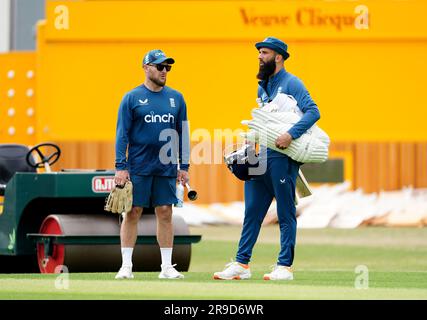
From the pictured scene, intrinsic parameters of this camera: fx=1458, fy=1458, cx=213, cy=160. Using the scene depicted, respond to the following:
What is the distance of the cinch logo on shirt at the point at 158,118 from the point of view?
1206 centimetres

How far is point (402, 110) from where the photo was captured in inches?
986

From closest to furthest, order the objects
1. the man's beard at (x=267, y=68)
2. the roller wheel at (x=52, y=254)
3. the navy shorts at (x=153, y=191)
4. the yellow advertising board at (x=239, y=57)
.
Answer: the man's beard at (x=267, y=68)
the navy shorts at (x=153, y=191)
the roller wheel at (x=52, y=254)
the yellow advertising board at (x=239, y=57)

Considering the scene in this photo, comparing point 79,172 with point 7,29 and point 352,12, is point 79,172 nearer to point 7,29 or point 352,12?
point 352,12

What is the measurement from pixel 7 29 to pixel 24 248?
49.9 feet

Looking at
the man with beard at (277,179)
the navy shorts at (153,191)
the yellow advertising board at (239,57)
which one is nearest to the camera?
the man with beard at (277,179)

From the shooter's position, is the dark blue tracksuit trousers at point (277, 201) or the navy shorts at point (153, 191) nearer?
the dark blue tracksuit trousers at point (277, 201)

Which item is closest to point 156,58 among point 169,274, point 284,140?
point 284,140

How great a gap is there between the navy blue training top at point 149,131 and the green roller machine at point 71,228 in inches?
70.2

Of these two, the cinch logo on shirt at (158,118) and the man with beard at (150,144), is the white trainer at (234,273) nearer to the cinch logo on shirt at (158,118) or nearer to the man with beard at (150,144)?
the man with beard at (150,144)

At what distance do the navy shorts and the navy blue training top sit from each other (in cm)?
6

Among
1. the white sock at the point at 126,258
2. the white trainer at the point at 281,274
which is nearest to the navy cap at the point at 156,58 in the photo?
the white sock at the point at 126,258

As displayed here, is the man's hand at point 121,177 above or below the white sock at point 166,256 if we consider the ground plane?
above

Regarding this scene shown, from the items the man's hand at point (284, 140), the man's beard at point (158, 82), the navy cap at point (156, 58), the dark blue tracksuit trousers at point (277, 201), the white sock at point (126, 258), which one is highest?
the navy cap at point (156, 58)
